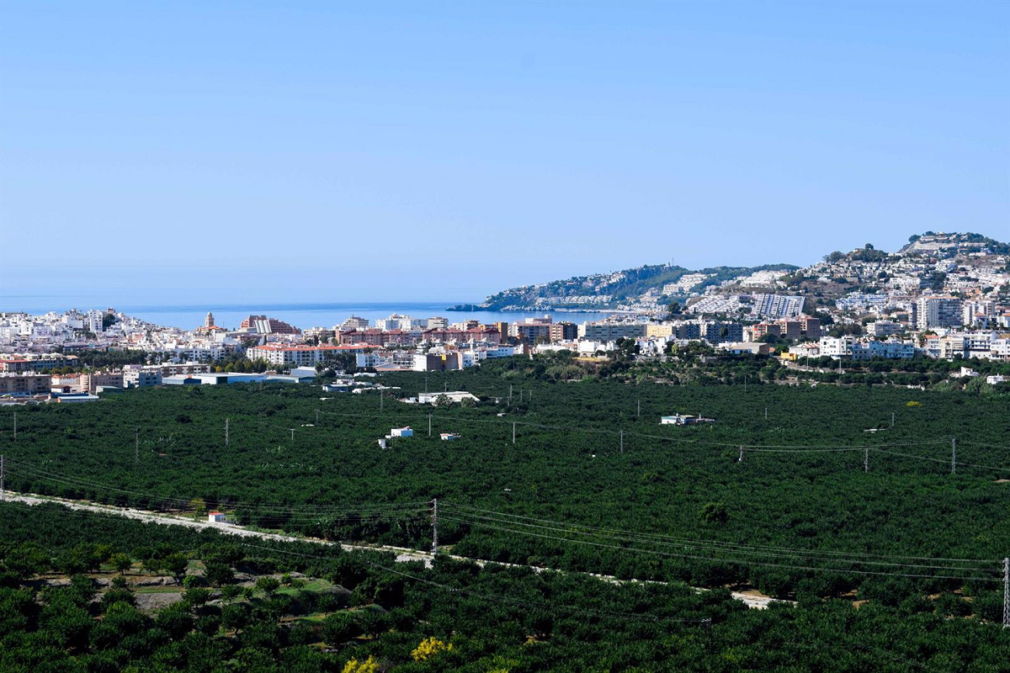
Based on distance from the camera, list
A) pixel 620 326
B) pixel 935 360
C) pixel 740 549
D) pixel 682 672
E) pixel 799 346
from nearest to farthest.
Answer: pixel 682 672, pixel 740 549, pixel 935 360, pixel 799 346, pixel 620 326

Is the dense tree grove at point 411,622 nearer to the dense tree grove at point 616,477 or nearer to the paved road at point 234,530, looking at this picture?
the paved road at point 234,530

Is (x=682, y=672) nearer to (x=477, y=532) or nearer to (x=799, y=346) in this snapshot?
(x=477, y=532)

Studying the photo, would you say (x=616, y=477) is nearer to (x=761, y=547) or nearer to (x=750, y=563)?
(x=761, y=547)

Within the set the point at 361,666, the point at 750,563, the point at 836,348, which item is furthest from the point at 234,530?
the point at 836,348

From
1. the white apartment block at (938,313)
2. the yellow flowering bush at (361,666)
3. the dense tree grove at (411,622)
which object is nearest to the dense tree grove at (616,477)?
the dense tree grove at (411,622)

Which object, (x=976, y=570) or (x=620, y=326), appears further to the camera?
(x=620, y=326)

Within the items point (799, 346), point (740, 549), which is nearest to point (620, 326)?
point (799, 346)
